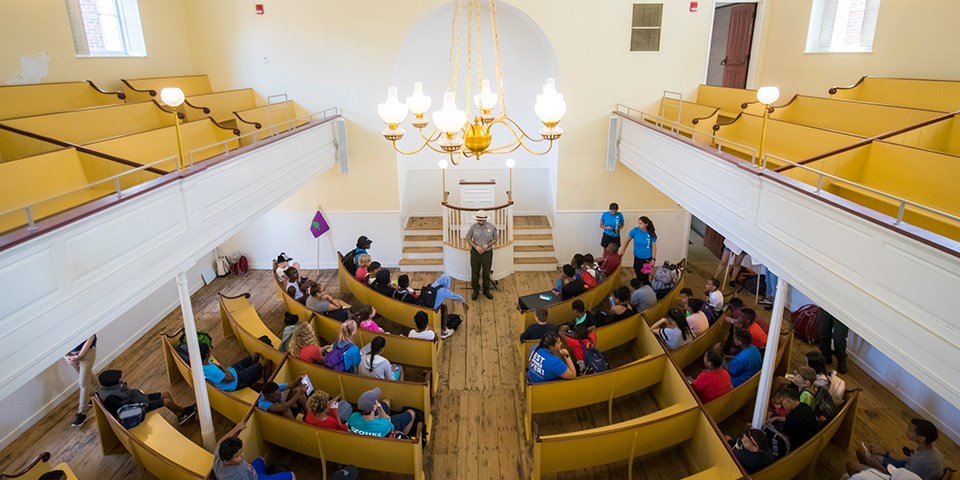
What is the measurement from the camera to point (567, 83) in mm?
11492

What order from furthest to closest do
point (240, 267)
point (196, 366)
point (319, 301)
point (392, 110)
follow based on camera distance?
1. point (240, 267)
2. point (319, 301)
3. point (196, 366)
4. point (392, 110)

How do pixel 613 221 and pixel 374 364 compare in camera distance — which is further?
pixel 613 221

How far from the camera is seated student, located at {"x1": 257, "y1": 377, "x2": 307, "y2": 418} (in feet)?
19.5

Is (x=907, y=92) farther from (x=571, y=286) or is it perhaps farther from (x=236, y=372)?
(x=236, y=372)

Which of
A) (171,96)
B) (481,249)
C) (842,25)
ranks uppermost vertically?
(842,25)

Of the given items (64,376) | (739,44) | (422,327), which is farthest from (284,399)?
(739,44)

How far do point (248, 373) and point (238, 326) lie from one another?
1276 mm

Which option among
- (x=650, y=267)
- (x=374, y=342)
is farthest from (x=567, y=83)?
(x=374, y=342)

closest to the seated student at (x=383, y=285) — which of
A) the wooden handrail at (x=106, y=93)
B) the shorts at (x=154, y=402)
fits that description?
the shorts at (x=154, y=402)

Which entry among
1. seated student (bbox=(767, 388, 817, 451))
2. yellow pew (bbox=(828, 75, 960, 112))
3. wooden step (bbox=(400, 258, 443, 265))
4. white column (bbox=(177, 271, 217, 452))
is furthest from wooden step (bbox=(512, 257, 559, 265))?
white column (bbox=(177, 271, 217, 452))

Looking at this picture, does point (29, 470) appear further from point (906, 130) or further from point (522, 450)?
point (906, 130)

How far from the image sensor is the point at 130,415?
6.19 meters

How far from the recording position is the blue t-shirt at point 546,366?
21.6 feet

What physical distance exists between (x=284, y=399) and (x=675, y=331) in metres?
5.34
